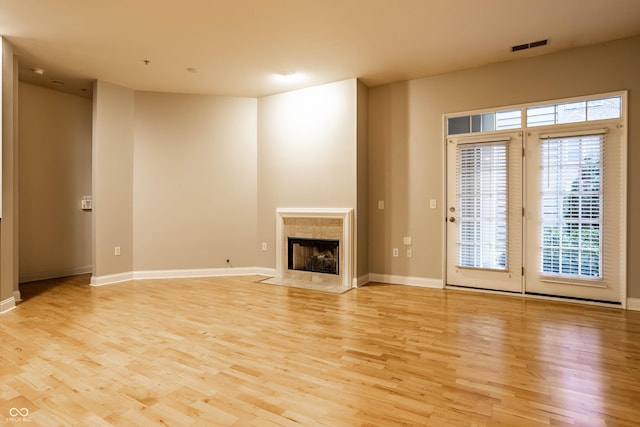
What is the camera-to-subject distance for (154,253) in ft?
17.7

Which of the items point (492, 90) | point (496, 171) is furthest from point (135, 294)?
point (492, 90)

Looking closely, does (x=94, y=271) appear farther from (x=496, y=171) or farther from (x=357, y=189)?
(x=496, y=171)

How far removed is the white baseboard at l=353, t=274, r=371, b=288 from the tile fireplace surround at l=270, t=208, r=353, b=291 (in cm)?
7

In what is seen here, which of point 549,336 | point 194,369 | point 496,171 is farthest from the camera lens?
point 496,171

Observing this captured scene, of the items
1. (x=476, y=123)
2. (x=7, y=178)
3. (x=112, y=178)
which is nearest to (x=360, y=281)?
(x=476, y=123)

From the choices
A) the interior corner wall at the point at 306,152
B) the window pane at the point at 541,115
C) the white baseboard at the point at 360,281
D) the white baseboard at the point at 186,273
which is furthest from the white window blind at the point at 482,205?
the white baseboard at the point at 186,273

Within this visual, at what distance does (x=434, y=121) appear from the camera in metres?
4.71

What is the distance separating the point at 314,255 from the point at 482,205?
2.40 metres

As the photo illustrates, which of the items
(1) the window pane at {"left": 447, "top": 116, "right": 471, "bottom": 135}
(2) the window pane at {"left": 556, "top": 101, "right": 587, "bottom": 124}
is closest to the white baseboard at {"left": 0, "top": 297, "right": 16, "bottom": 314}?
(1) the window pane at {"left": 447, "top": 116, "right": 471, "bottom": 135}

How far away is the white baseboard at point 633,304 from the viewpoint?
3.64 m

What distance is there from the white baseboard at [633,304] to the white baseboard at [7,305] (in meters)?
6.59

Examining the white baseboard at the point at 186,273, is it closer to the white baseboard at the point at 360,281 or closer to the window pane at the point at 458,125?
the white baseboard at the point at 360,281

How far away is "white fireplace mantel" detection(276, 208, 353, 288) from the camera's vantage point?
4781 mm

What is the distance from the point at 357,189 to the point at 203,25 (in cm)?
266
